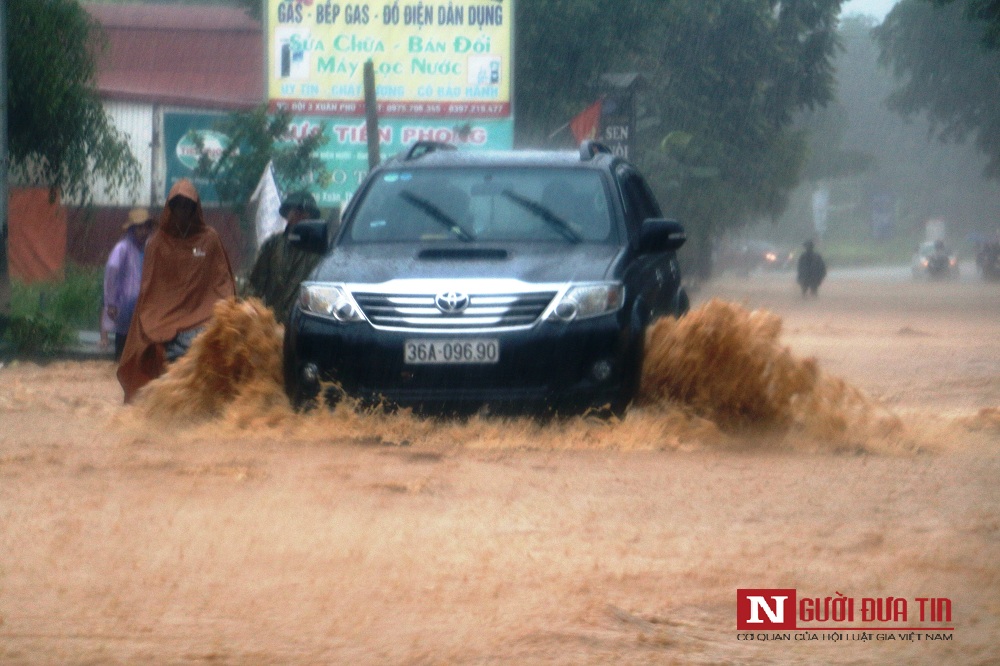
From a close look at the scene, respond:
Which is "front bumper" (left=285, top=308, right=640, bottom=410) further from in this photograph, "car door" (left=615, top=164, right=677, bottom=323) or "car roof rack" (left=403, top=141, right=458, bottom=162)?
"car roof rack" (left=403, top=141, right=458, bottom=162)

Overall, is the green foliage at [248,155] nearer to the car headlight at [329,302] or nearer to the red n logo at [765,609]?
the car headlight at [329,302]

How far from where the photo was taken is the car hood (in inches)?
331

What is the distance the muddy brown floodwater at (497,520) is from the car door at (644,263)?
324 millimetres

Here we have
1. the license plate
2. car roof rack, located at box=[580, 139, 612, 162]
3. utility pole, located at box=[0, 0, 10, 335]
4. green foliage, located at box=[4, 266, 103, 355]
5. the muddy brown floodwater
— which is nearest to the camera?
the muddy brown floodwater

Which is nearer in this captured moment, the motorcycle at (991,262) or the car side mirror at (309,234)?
the car side mirror at (309,234)

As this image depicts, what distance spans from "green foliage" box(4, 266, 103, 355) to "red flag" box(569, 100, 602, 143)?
8354 mm

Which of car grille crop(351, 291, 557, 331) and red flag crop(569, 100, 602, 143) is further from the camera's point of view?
red flag crop(569, 100, 602, 143)

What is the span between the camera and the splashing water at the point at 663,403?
8359mm

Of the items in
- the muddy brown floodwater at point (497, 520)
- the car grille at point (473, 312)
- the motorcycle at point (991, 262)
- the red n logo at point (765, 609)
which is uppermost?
the car grille at point (473, 312)

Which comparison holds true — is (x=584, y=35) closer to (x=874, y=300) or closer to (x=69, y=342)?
(x=874, y=300)

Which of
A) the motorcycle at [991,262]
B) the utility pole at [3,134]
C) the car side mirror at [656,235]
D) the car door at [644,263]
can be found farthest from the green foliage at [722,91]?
the car side mirror at [656,235]

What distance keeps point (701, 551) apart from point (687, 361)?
3.01 meters

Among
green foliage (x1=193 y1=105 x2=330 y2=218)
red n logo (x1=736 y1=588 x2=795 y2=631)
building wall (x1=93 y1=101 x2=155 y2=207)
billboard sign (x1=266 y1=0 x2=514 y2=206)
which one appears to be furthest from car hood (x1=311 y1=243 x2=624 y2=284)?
building wall (x1=93 y1=101 x2=155 y2=207)

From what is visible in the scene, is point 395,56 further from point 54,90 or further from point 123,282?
point 123,282
